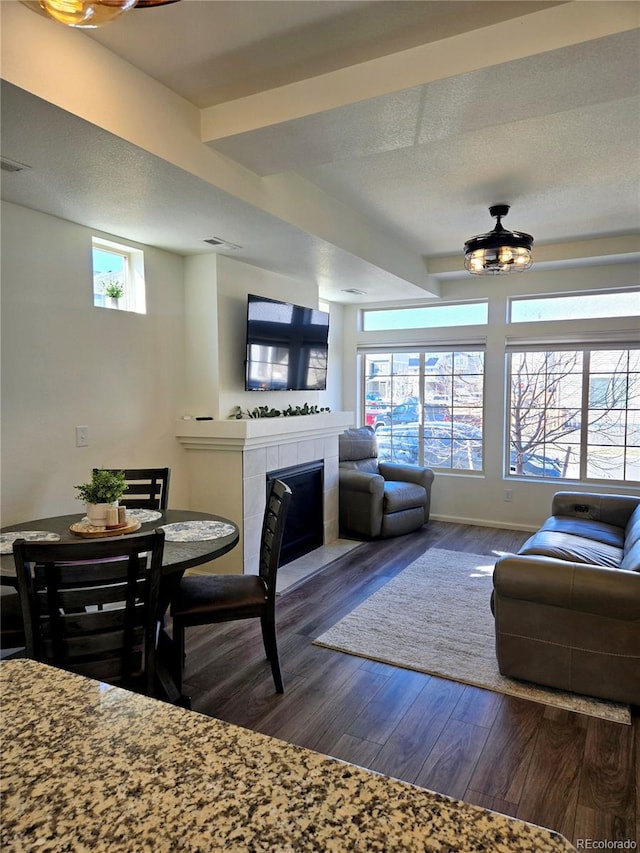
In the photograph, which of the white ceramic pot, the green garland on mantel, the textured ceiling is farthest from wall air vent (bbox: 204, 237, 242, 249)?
the white ceramic pot

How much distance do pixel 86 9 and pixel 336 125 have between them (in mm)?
1474

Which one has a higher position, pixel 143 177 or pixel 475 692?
pixel 143 177

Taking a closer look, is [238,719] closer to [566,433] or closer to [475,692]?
[475,692]

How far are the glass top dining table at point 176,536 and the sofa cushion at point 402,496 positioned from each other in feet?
9.14

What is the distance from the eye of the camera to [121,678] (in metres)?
1.94

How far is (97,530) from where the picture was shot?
8.16ft

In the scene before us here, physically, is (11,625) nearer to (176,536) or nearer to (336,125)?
(176,536)

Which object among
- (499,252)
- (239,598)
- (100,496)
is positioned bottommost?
(239,598)

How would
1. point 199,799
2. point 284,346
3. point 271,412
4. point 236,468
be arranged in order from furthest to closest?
1. point 284,346
2. point 271,412
3. point 236,468
4. point 199,799

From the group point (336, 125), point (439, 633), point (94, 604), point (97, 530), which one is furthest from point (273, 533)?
point (336, 125)

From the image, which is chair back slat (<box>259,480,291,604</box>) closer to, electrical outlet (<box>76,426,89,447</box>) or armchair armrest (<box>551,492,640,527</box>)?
electrical outlet (<box>76,426,89,447</box>)

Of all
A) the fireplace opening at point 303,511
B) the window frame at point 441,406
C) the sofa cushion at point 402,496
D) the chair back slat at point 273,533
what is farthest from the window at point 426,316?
the chair back slat at point 273,533

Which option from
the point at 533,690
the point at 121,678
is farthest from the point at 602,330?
the point at 121,678

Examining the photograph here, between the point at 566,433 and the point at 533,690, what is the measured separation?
12.1 ft
